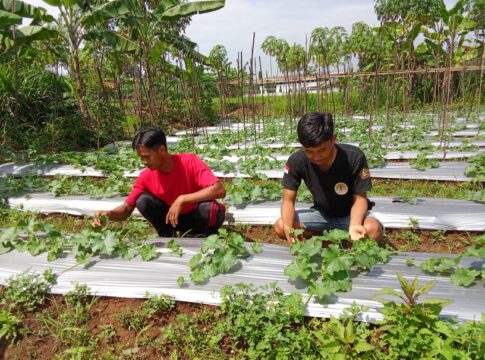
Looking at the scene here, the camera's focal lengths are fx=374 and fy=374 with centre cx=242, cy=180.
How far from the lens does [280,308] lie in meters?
1.88

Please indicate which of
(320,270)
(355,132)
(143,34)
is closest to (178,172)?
(320,270)

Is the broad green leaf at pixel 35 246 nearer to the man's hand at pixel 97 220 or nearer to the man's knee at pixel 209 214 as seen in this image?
the man's hand at pixel 97 220

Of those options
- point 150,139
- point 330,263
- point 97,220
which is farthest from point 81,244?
point 330,263

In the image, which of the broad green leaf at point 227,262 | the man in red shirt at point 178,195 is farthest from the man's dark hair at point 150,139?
the broad green leaf at point 227,262

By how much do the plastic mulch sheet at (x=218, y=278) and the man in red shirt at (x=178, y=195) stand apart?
33 cm

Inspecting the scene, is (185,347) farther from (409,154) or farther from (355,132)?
(355,132)

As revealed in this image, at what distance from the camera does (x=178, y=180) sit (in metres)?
2.90

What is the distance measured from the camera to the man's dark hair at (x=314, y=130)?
7.12ft

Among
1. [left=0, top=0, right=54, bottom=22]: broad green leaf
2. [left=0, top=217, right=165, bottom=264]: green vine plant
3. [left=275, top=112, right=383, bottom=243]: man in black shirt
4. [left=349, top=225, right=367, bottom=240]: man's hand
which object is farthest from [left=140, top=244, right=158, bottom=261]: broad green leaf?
[left=0, top=0, right=54, bottom=22]: broad green leaf

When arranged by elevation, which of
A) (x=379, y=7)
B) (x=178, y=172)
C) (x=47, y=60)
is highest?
(x=379, y=7)

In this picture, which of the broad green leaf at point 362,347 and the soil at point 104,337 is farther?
the soil at point 104,337

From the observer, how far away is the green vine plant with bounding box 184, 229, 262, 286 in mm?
2176

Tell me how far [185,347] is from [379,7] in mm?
21711

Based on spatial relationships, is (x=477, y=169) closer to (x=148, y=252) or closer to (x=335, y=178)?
(x=335, y=178)
